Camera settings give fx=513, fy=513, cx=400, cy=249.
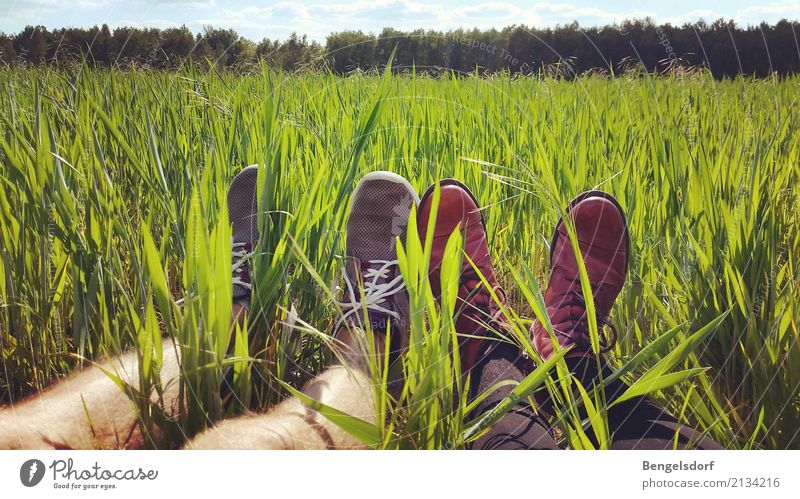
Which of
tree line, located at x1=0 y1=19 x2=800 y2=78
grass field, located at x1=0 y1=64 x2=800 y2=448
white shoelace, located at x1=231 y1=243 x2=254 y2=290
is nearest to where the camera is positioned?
grass field, located at x1=0 y1=64 x2=800 y2=448

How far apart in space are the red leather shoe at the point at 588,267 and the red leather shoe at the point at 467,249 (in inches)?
4.6

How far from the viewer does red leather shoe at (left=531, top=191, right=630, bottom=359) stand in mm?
885

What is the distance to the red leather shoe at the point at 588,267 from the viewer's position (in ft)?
2.90

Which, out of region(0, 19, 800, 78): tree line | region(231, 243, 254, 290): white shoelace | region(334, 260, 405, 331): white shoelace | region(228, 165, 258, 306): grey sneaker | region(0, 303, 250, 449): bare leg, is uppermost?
region(0, 19, 800, 78): tree line

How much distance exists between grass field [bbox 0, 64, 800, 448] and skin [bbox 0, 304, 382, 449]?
0.08 ft

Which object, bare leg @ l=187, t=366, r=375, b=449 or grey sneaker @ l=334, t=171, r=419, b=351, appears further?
grey sneaker @ l=334, t=171, r=419, b=351

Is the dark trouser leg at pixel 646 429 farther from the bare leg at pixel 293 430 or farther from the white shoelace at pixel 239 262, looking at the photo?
the white shoelace at pixel 239 262

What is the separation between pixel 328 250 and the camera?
0.87 m

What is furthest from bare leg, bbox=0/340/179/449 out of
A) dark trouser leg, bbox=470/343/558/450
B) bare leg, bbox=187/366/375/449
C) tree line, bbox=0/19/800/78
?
tree line, bbox=0/19/800/78

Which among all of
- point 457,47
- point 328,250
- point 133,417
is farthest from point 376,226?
point 133,417

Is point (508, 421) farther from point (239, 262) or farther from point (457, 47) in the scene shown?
point (457, 47)

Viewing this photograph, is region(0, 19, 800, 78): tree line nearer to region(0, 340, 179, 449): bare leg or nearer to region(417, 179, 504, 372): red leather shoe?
region(417, 179, 504, 372): red leather shoe

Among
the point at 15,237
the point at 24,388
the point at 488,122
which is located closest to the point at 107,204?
the point at 15,237
